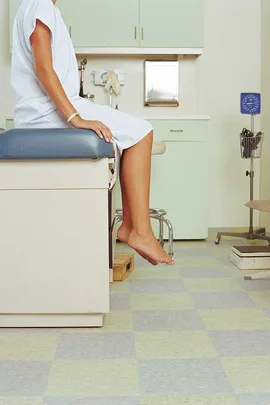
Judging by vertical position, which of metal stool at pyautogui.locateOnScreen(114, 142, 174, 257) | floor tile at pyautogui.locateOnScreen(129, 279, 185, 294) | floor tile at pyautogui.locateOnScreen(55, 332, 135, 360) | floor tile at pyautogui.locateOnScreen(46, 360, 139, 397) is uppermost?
metal stool at pyautogui.locateOnScreen(114, 142, 174, 257)

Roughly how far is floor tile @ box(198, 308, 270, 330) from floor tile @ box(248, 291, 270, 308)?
0.10 metres

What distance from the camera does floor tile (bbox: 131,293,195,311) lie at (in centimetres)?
260

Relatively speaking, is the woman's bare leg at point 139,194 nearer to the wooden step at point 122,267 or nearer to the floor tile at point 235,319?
the floor tile at point 235,319

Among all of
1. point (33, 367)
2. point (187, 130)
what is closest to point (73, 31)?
point (187, 130)

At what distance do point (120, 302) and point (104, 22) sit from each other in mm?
2745

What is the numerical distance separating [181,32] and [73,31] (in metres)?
0.86

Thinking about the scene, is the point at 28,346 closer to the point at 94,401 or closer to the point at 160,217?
the point at 94,401

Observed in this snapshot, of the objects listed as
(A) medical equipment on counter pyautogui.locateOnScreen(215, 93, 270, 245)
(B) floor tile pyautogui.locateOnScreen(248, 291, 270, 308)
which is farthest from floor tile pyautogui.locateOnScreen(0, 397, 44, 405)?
(A) medical equipment on counter pyautogui.locateOnScreen(215, 93, 270, 245)

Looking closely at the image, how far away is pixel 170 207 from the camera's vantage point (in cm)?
461

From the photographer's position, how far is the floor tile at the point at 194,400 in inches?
61.3

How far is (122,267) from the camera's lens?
10.5 ft

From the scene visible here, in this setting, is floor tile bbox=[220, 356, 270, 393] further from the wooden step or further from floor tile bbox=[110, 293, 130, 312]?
the wooden step

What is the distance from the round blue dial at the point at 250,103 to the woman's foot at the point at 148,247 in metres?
2.34

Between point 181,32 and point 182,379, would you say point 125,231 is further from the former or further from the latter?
point 181,32
